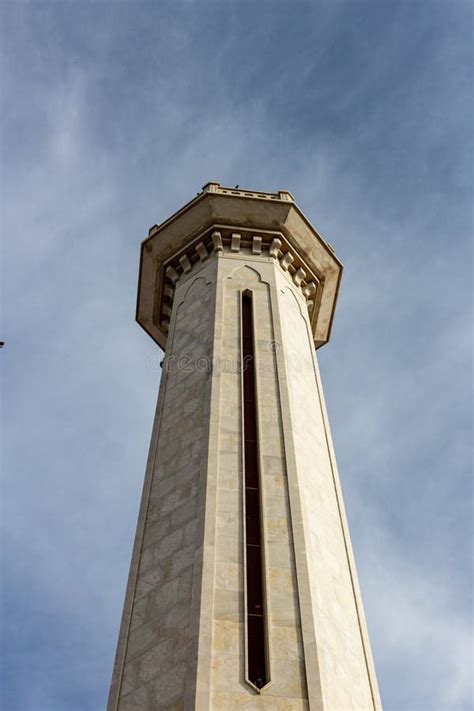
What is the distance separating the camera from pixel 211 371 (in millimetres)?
16047

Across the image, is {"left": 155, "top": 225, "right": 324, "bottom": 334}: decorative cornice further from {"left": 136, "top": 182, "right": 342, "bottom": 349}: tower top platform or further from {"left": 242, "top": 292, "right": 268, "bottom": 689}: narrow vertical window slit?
{"left": 242, "top": 292, "right": 268, "bottom": 689}: narrow vertical window slit

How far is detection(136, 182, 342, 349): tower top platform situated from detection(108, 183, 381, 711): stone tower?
6cm

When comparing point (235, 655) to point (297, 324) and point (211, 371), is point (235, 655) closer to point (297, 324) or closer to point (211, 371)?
point (211, 371)

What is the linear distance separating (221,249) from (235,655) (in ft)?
40.8

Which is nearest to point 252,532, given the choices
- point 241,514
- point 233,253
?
point 241,514

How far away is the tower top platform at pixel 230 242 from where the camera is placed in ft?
69.1

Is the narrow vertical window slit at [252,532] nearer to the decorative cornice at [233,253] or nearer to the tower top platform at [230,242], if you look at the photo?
the decorative cornice at [233,253]

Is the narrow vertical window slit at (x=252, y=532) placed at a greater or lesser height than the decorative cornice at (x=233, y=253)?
lesser

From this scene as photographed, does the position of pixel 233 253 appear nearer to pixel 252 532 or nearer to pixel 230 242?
pixel 230 242

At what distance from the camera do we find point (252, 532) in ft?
40.8

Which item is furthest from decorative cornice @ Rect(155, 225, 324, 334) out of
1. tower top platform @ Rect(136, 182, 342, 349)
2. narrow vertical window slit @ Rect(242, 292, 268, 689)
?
narrow vertical window slit @ Rect(242, 292, 268, 689)

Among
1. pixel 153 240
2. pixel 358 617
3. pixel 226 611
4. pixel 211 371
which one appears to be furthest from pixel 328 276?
pixel 226 611

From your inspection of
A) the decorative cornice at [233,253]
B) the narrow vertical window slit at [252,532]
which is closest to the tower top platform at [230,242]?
the decorative cornice at [233,253]

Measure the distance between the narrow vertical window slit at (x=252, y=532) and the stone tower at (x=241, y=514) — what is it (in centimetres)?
2
